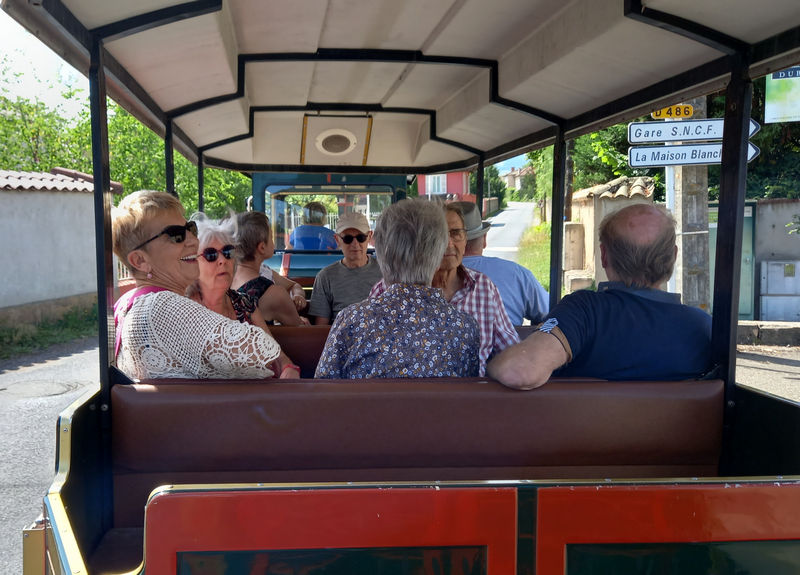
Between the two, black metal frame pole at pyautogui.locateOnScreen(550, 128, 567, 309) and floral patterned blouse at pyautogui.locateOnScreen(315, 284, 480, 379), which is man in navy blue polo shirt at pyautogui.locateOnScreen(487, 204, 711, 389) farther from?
black metal frame pole at pyautogui.locateOnScreen(550, 128, 567, 309)

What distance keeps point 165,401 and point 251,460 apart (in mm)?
269

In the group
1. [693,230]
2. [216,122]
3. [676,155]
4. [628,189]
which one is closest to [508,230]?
[628,189]

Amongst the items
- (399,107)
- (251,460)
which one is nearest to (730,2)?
(251,460)

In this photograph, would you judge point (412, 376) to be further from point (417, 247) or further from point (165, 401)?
point (165, 401)

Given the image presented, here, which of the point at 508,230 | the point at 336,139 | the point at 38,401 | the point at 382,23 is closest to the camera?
the point at 382,23

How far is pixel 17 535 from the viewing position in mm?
3961

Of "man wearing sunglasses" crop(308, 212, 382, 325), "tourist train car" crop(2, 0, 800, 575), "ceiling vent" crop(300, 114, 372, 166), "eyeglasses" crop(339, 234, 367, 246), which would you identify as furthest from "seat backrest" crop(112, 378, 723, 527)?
"ceiling vent" crop(300, 114, 372, 166)

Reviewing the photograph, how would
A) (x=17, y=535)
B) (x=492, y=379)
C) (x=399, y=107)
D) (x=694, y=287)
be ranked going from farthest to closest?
(x=694, y=287), (x=399, y=107), (x=17, y=535), (x=492, y=379)

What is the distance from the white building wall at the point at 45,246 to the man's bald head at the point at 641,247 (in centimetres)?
1210

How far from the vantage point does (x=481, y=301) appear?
118 inches

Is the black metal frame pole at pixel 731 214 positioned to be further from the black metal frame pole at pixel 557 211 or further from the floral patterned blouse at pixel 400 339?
the black metal frame pole at pixel 557 211

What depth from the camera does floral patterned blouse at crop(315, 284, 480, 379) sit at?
2.28 metres

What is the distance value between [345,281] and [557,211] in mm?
1408

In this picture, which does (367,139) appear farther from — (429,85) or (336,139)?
(429,85)
